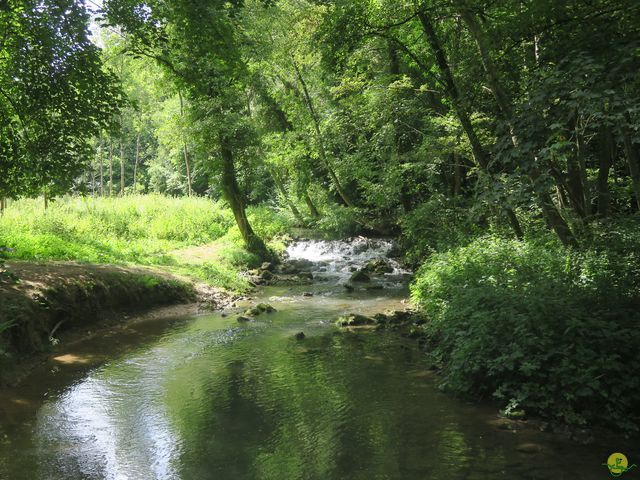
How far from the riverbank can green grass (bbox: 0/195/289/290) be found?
0.95 meters

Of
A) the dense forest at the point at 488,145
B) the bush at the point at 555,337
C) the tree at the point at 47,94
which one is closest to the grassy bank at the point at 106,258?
the dense forest at the point at 488,145

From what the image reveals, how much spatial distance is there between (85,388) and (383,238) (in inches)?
649

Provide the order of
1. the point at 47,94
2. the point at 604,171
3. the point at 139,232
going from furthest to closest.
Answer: the point at 139,232, the point at 604,171, the point at 47,94

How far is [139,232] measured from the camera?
21078 mm

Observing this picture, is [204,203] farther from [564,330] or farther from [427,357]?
[564,330]

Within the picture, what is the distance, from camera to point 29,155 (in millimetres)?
7680

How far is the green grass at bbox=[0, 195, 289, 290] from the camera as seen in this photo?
43.9 ft

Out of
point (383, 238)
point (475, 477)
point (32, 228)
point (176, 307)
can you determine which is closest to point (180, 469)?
point (475, 477)

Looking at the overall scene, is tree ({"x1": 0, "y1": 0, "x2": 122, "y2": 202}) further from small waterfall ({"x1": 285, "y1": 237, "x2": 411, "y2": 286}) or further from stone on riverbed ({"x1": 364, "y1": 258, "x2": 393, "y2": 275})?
stone on riverbed ({"x1": 364, "y1": 258, "x2": 393, "y2": 275})

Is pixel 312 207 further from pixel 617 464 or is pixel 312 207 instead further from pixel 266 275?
pixel 617 464

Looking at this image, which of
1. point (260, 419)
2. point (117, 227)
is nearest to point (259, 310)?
point (260, 419)

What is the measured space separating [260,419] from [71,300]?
614cm

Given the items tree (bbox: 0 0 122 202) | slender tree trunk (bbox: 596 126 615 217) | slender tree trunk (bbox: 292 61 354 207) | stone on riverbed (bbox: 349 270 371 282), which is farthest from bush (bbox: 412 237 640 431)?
slender tree trunk (bbox: 292 61 354 207)

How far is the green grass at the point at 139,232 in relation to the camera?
43.9 ft
